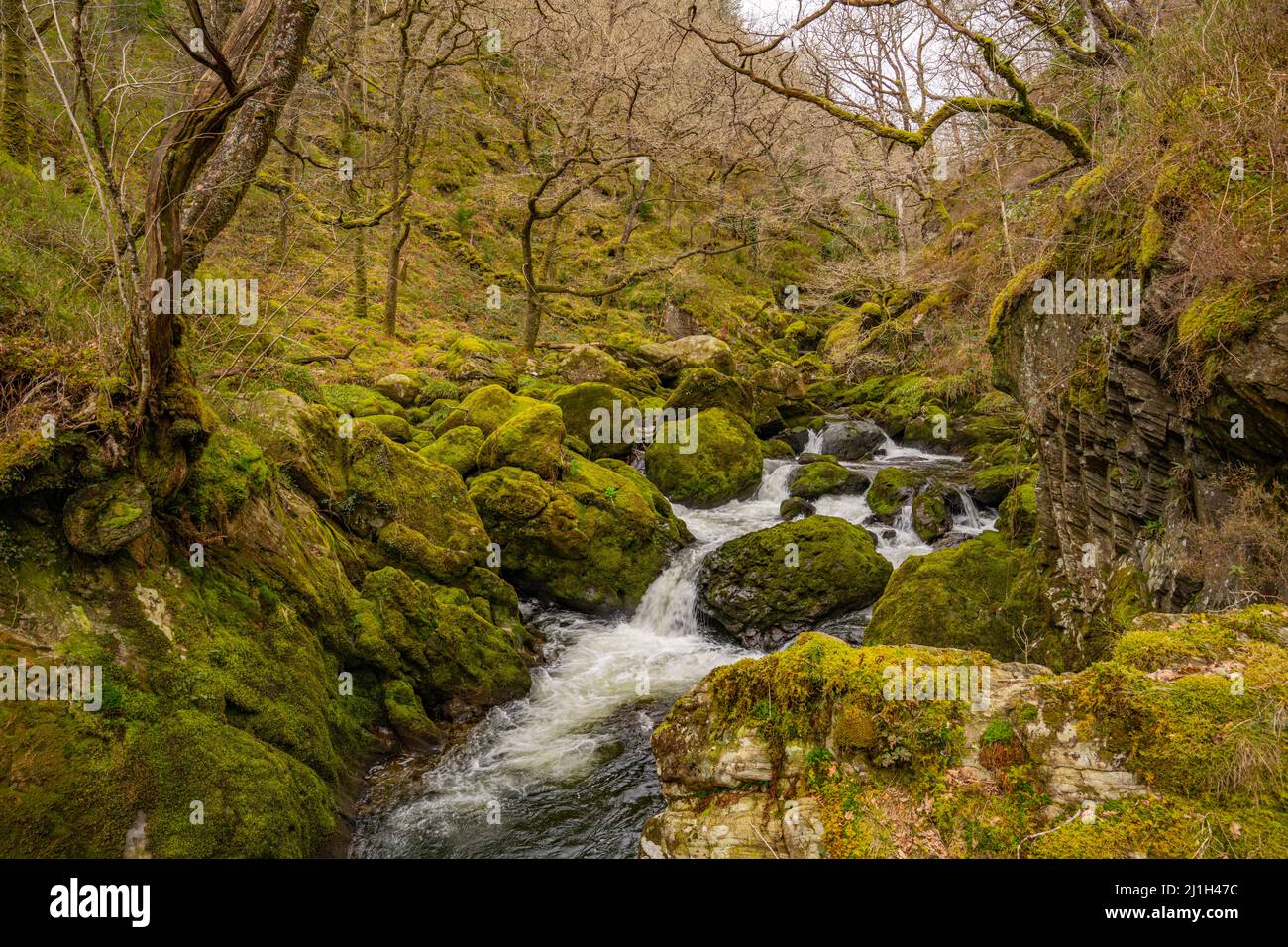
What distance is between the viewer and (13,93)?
11.0 meters

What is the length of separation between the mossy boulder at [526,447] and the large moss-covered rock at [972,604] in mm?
5789

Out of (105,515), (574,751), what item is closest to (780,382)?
(574,751)

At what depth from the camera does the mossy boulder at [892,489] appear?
13.2 meters

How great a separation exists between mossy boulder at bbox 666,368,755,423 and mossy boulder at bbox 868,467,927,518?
4.74 metres

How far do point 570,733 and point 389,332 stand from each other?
13884 mm

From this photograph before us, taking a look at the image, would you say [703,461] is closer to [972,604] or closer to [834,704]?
[972,604]

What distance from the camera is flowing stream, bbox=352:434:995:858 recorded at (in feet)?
19.1

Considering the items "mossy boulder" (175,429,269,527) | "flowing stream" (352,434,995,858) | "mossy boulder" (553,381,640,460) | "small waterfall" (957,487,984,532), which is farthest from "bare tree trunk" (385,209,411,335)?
"small waterfall" (957,487,984,532)

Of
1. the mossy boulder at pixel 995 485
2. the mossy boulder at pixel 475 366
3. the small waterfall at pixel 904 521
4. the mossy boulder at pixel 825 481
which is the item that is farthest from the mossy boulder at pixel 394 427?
the mossy boulder at pixel 995 485

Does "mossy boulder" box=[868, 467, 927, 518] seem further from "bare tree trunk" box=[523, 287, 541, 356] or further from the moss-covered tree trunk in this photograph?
the moss-covered tree trunk

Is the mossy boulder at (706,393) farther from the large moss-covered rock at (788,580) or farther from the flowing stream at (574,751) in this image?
the large moss-covered rock at (788,580)

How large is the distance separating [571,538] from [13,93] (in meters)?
11.9
